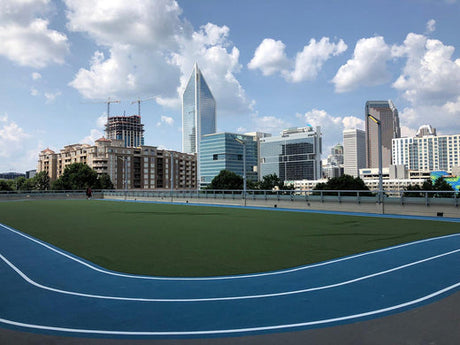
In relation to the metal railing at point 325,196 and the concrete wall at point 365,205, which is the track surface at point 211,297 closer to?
the concrete wall at point 365,205

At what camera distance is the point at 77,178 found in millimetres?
97750

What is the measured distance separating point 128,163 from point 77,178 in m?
41.4

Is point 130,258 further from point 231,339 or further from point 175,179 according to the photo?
point 175,179

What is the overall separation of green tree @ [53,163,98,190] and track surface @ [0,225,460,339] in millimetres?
93442

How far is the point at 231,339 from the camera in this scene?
5.74 m

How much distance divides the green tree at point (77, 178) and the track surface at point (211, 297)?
3679 inches

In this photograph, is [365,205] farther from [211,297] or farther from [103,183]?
[103,183]

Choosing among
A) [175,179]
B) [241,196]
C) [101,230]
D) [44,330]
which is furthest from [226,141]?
[44,330]

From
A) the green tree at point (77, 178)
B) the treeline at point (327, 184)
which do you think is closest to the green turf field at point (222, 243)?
the treeline at point (327, 184)

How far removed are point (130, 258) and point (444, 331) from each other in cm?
935

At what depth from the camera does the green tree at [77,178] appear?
9750cm

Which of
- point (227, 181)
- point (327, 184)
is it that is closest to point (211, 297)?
point (327, 184)

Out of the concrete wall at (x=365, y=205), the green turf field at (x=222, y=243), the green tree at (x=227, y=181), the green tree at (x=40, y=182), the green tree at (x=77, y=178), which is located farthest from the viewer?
the green tree at (x=40, y=182)

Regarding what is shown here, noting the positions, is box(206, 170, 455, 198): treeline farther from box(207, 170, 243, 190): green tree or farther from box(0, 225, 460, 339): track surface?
box(0, 225, 460, 339): track surface
